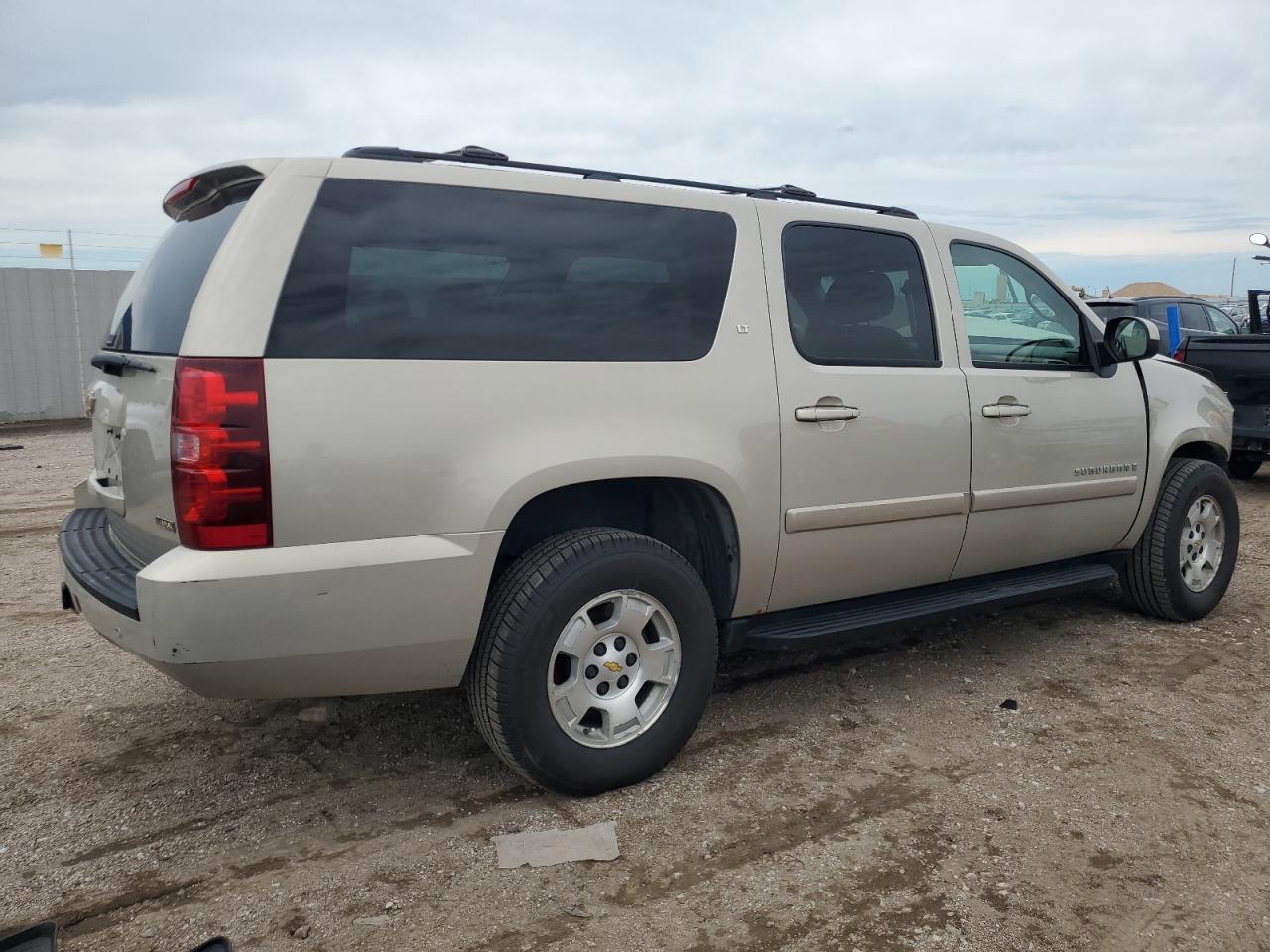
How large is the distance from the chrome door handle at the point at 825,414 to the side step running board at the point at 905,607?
716 millimetres

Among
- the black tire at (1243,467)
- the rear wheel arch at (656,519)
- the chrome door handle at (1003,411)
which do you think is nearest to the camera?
the rear wheel arch at (656,519)

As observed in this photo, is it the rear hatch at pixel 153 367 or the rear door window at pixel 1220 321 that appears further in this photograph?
the rear door window at pixel 1220 321

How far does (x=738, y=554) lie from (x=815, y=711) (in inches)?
35.2

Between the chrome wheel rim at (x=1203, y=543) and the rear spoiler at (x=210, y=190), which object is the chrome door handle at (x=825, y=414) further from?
the chrome wheel rim at (x=1203, y=543)

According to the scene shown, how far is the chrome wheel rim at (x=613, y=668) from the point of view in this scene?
301cm

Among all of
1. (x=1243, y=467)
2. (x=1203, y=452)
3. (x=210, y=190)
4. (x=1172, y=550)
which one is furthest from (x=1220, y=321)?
(x=210, y=190)

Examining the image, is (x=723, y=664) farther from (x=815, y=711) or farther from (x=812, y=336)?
(x=812, y=336)

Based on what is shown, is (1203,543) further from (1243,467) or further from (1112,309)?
(1112,309)

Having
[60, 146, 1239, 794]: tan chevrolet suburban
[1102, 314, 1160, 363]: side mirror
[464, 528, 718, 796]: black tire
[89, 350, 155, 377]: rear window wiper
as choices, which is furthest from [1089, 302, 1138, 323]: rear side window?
[89, 350, 155, 377]: rear window wiper

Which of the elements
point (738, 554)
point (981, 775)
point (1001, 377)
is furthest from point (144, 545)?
point (1001, 377)

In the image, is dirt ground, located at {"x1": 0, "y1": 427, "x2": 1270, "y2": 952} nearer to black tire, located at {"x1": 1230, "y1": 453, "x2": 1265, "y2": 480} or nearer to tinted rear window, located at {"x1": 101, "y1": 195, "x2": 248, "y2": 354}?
tinted rear window, located at {"x1": 101, "y1": 195, "x2": 248, "y2": 354}

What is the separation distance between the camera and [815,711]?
12.7 feet

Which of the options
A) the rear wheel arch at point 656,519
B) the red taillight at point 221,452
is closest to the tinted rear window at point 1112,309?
the rear wheel arch at point 656,519

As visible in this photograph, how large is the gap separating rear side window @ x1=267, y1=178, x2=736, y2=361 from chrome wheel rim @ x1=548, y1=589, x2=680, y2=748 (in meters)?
0.79
